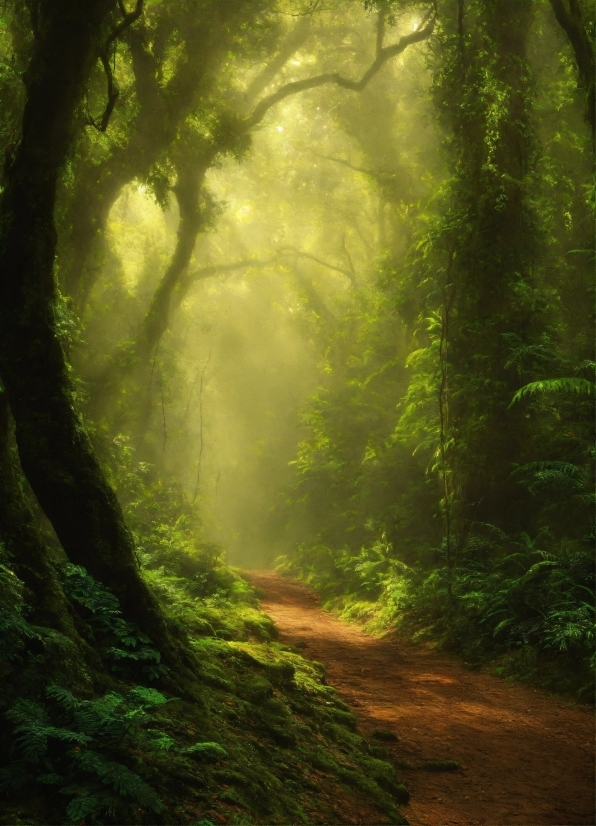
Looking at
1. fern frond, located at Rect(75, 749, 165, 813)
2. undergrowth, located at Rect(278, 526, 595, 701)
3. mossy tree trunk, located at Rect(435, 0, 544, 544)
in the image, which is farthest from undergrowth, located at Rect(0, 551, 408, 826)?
mossy tree trunk, located at Rect(435, 0, 544, 544)

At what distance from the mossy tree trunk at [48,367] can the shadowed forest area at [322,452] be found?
0.03 m

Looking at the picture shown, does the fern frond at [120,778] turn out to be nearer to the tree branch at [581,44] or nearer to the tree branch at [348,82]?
the tree branch at [581,44]

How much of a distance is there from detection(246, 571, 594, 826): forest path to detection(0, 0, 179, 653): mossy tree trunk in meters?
2.84

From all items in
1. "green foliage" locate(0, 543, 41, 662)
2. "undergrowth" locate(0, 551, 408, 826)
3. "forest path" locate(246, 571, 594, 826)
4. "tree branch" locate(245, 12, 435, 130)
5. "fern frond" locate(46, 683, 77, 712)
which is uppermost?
"tree branch" locate(245, 12, 435, 130)

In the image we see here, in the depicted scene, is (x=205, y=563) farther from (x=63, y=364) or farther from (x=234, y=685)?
(x=63, y=364)

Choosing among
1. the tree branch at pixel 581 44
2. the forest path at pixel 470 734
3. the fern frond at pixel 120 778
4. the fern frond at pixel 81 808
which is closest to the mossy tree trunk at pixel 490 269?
the tree branch at pixel 581 44

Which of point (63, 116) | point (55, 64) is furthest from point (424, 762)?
point (55, 64)

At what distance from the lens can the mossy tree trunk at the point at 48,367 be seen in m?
5.24

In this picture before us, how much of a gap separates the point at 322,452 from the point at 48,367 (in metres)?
18.9

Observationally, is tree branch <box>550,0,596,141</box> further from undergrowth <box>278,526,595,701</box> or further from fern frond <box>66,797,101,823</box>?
fern frond <box>66,797,101,823</box>

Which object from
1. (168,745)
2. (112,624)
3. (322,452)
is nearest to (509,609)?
(112,624)

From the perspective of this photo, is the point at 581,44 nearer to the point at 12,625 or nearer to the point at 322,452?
the point at 12,625

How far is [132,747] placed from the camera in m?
3.44

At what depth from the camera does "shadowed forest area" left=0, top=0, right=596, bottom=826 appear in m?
4.26
